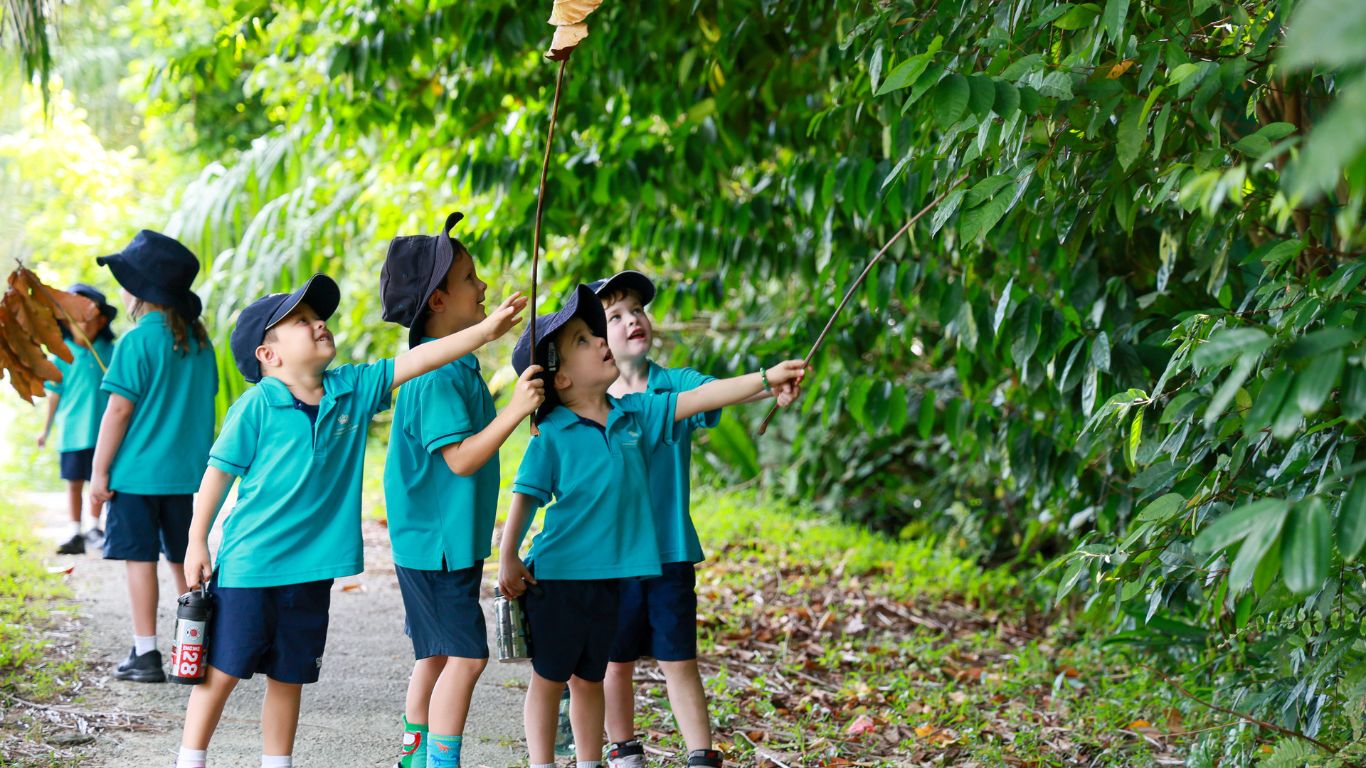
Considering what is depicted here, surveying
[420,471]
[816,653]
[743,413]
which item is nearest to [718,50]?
[420,471]

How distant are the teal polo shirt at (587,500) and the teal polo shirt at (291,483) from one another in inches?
16.7

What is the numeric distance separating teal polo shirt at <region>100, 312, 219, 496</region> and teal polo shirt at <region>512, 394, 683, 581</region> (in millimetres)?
1730

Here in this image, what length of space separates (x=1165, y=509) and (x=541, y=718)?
61.7 inches

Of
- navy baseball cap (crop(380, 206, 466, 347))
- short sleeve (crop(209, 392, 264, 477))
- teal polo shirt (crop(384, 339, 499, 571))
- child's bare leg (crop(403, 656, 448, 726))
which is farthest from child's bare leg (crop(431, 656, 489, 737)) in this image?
navy baseball cap (crop(380, 206, 466, 347))

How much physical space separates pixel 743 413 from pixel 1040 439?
430 cm

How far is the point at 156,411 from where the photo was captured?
420 cm

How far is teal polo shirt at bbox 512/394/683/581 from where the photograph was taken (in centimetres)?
307

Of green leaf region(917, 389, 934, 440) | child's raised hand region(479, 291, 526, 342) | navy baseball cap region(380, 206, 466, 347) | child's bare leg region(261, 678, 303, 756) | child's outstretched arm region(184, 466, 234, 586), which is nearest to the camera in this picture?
child's raised hand region(479, 291, 526, 342)

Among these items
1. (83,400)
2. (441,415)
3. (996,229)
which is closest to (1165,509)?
(996,229)

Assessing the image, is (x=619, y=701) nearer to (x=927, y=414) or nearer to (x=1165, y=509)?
(x=1165, y=509)

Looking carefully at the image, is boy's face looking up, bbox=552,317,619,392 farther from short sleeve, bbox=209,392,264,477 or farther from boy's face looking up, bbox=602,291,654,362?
short sleeve, bbox=209,392,264,477

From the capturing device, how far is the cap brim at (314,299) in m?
3.03

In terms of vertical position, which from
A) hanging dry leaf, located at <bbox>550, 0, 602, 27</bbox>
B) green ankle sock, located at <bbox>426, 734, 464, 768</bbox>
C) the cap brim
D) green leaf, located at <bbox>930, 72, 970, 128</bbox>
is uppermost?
hanging dry leaf, located at <bbox>550, 0, 602, 27</bbox>

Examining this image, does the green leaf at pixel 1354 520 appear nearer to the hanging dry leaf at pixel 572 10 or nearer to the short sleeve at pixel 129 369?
the hanging dry leaf at pixel 572 10
